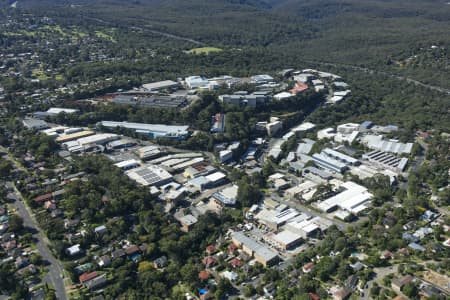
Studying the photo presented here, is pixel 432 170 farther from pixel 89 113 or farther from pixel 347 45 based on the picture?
pixel 347 45

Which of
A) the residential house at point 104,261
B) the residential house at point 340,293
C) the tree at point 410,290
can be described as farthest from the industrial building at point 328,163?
the residential house at point 104,261

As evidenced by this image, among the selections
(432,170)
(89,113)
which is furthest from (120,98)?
(432,170)

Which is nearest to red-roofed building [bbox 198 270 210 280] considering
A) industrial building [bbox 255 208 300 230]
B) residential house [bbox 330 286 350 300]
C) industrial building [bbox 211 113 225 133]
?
industrial building [bbox 255 208 300 230]

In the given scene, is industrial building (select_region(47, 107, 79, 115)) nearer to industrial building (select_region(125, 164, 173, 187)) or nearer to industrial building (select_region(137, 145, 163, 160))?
industrial building (select_region(137, 145, 163, 160))

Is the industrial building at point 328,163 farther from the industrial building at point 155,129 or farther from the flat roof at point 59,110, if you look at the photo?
the flat roof at point 59,110

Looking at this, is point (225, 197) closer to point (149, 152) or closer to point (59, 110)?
point (149, 152)

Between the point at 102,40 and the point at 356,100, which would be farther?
the point at 102,40

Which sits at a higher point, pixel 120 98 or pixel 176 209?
pixel 120 98
